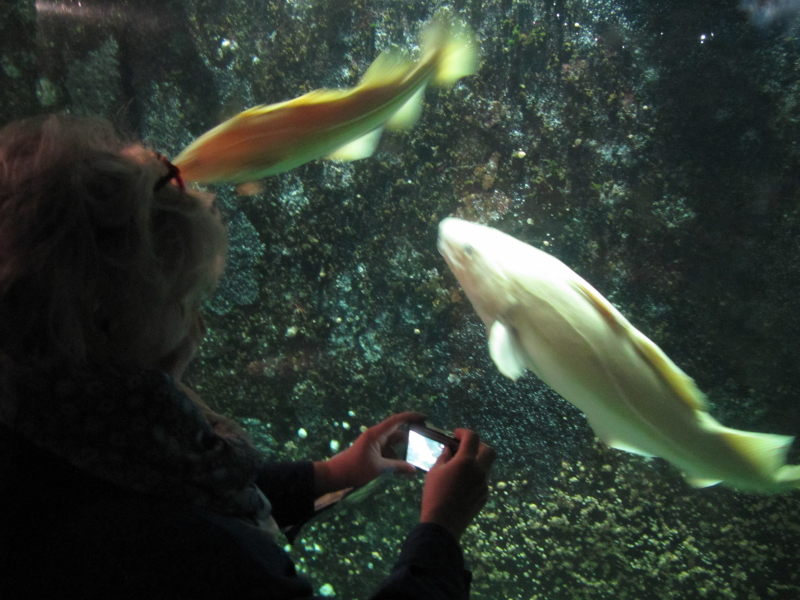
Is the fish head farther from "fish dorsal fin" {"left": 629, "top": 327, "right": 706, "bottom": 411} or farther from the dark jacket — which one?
the dark jacket

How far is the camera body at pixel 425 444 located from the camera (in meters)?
1.22

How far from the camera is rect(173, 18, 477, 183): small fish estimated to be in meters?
1.53

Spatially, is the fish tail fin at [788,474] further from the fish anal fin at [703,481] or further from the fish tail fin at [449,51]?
the fish tail fin at [449,51]

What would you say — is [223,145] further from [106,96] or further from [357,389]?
[106,96]

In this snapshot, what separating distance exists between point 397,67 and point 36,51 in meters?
1.85

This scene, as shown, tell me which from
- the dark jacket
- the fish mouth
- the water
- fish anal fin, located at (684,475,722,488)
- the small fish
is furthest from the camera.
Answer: the water

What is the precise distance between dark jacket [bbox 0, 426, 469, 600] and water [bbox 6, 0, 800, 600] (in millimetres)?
1589

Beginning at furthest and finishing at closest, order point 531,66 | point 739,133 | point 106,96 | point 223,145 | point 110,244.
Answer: point 106,96
point 531,66
point 739,133
point 223,145
point 110,244

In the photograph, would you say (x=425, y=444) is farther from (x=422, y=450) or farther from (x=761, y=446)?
(x=761, y=446)

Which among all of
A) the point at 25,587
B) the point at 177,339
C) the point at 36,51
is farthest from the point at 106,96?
the point at 25,587

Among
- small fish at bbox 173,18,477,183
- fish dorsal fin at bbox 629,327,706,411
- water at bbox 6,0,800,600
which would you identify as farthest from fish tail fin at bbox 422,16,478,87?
fish dorsal fin at bbox 629,327,706,411

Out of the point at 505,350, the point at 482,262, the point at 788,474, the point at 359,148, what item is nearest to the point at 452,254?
the point at 482,262

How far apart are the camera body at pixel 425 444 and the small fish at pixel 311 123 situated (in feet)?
2.74

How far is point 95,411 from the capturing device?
73cm
